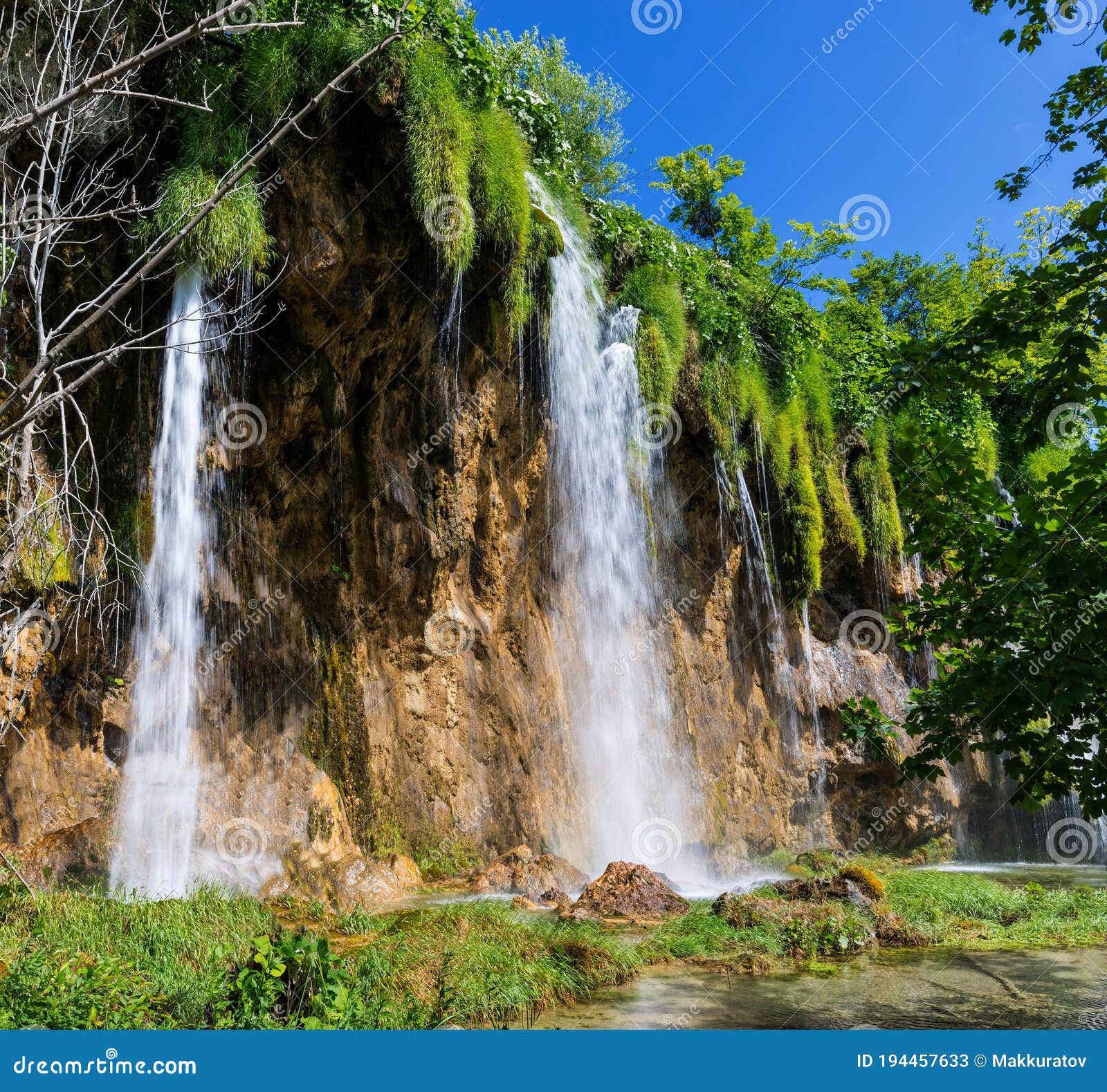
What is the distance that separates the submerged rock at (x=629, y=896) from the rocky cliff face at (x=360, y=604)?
7.58ft

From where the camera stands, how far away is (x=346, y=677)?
10.6 m

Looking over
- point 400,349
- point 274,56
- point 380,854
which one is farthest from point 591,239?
point 380,854

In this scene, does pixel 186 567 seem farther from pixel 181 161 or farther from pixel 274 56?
pixel 274 56

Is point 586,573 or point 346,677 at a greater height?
point 586,573

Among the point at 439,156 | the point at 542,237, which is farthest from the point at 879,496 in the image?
the point at 439,156

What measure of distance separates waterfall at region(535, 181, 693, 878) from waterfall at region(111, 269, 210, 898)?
504 centimetres

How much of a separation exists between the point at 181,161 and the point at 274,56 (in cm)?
151

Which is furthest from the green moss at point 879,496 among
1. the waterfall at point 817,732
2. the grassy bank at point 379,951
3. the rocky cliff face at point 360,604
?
the grassy bank at point 379,951

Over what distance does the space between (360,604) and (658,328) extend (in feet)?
20.9

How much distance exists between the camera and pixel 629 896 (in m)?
8.14

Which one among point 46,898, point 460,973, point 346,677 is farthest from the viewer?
point 346,677

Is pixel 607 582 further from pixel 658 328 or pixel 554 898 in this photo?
pixel 554 898

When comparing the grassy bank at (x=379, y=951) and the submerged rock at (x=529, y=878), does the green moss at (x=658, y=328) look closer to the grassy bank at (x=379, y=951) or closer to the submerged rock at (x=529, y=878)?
the submerged rock at (x=529, y=878)

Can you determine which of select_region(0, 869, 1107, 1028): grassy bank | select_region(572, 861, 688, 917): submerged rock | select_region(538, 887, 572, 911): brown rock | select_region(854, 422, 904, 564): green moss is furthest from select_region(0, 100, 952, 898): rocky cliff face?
select_region(854, 422, 904, 564): green moss
